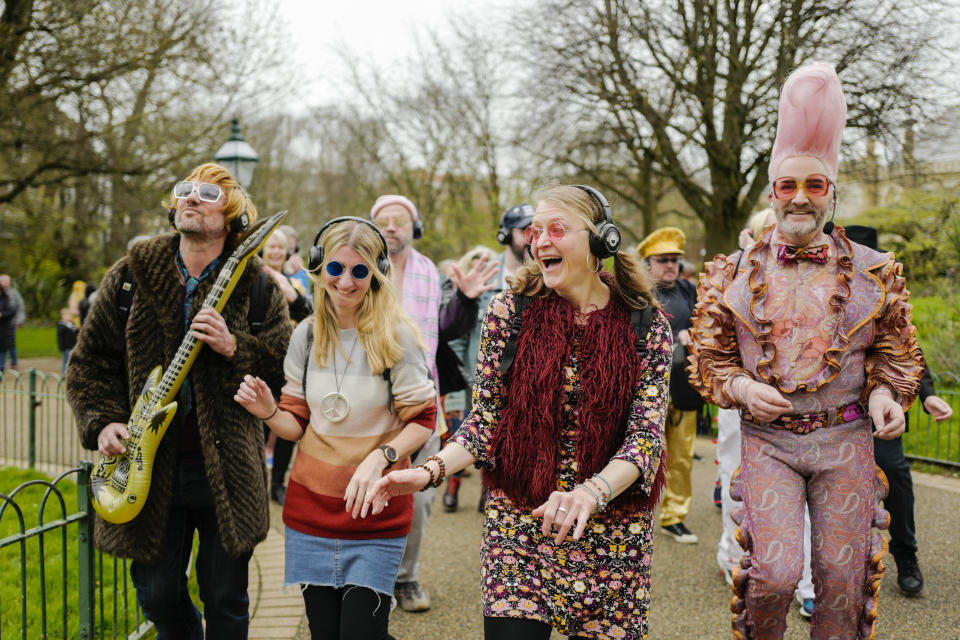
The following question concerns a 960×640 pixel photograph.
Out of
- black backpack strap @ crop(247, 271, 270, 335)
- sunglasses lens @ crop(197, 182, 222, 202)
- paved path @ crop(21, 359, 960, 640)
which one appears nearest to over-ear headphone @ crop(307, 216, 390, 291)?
black backpack strap @ crop(247, 271, 270, 335)

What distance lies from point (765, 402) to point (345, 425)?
1.48 m

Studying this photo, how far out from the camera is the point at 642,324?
242 cm

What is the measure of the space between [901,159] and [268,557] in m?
12.7

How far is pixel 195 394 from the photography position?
3.00 meters

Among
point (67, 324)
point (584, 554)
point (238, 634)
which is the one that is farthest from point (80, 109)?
point (584, 554)

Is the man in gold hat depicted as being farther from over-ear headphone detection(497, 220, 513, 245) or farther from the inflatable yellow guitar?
the inflatable yellow guitar

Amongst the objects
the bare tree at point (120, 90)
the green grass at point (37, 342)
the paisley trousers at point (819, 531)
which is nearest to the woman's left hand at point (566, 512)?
the paisley trousers at point (819, 531)

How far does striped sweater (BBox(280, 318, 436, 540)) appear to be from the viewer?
2.76m

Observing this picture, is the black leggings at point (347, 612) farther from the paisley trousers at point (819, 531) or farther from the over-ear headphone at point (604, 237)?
the over-ear headphone at point (604, 237)

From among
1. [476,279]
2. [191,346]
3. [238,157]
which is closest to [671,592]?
[476,279]

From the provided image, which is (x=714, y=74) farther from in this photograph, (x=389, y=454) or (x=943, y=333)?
(x=389, y=454)

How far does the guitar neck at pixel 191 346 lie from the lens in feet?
9.33

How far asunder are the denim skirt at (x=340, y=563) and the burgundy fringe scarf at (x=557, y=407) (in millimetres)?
602

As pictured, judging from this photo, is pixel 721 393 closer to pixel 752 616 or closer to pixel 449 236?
pixel 752 616
